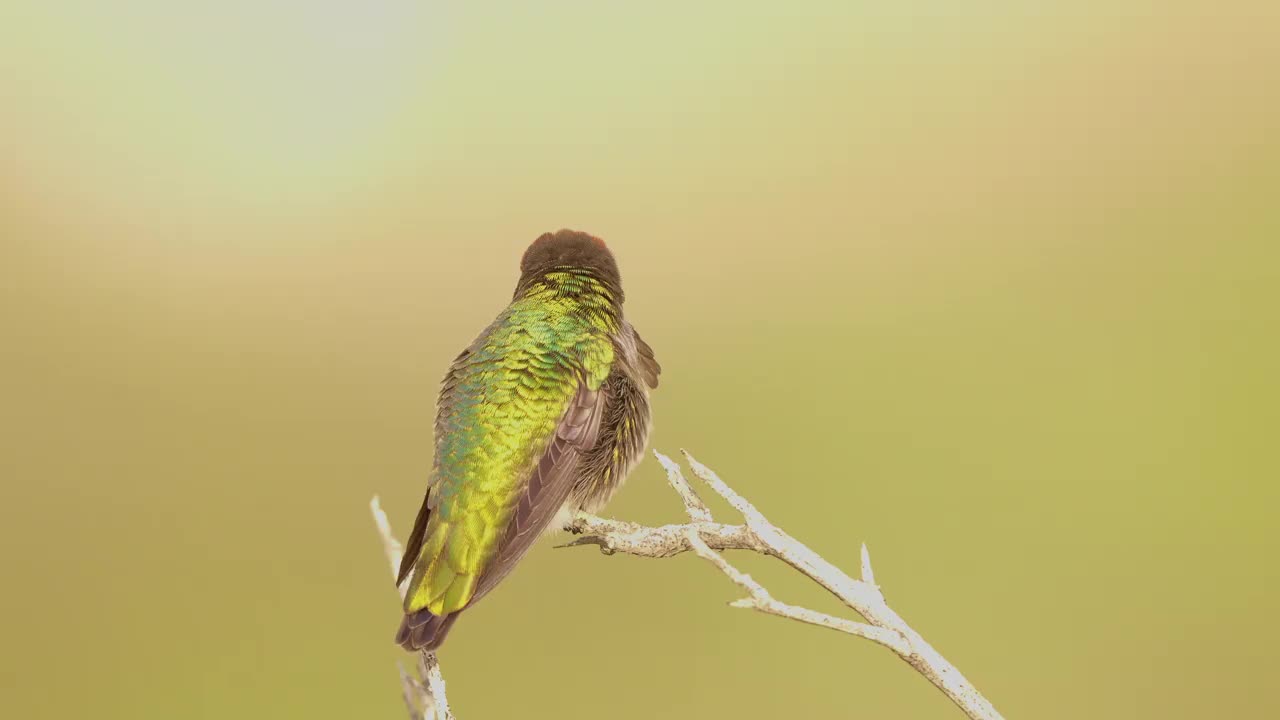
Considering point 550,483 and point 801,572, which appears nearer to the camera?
point 801,572

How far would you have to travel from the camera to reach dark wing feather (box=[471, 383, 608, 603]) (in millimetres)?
4039

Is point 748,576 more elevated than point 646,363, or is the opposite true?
point 646,363

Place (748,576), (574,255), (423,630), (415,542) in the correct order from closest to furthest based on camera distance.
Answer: (748,576) < (423,630) < (415,542) < (574,255)

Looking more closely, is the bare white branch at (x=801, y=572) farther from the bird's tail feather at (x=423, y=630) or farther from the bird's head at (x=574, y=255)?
the bird's head at (x=574, y=255)

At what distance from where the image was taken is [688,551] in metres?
3.94

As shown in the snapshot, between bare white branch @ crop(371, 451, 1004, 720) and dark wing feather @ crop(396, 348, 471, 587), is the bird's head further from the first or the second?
bare white branch @ crop(371, 451, 1004, 720)

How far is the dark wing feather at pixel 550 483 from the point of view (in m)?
4.04

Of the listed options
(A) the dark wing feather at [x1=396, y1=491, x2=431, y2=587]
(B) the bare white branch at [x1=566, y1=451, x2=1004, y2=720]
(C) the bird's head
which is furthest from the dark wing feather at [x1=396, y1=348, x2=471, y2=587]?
(C) the bird's head

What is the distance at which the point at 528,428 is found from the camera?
172 inches

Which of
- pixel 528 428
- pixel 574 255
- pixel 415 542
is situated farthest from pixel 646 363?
pixel 415 542

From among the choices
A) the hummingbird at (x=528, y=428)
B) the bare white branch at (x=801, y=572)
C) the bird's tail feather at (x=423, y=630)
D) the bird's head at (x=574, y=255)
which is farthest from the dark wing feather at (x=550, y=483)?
the bird's head at (x=574, y=255)

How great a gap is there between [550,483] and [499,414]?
1.17 feet

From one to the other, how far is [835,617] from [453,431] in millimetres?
1841

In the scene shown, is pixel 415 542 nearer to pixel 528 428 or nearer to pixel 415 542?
pixel 415 542
